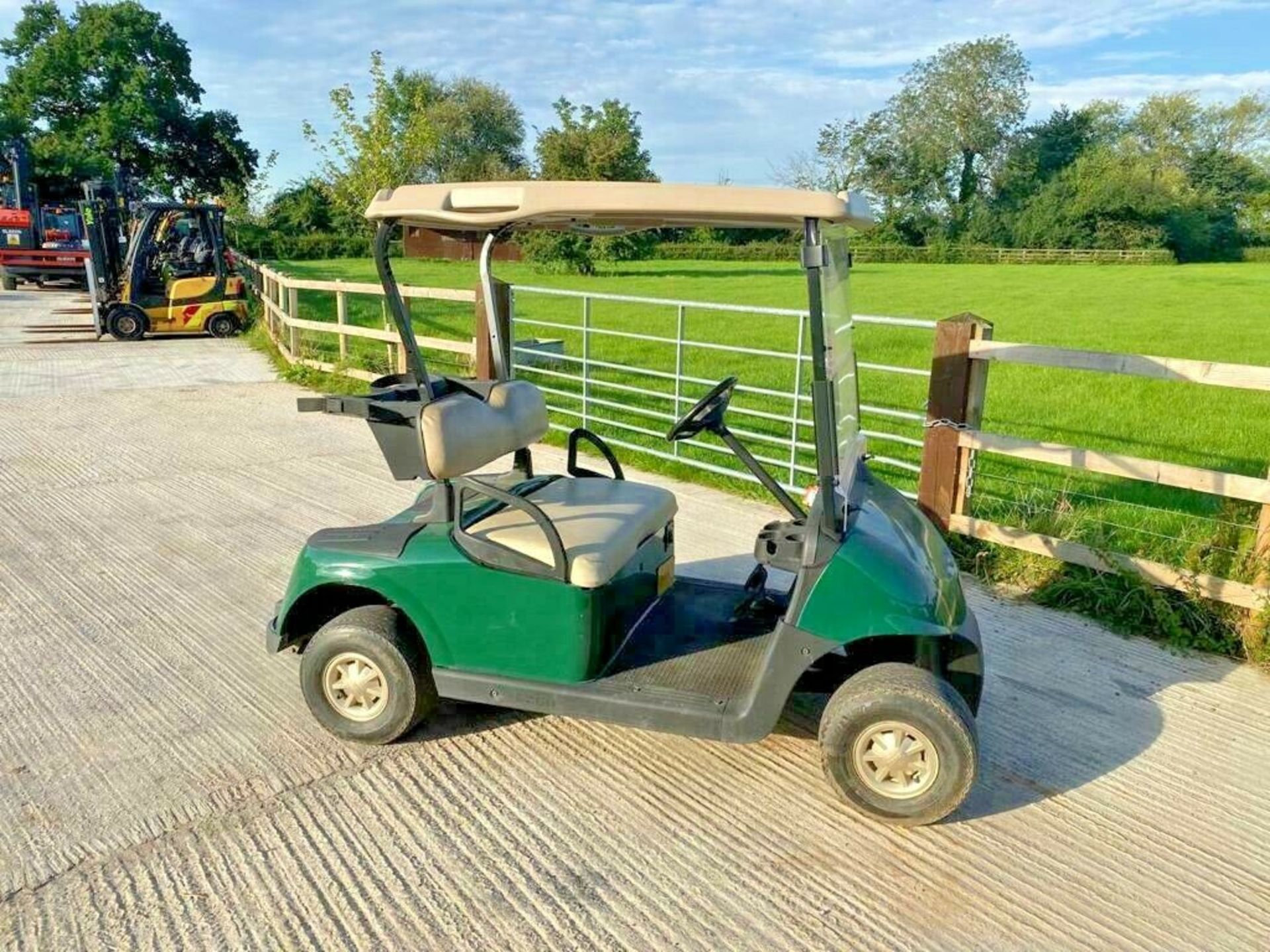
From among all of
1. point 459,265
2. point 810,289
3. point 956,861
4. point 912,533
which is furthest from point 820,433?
point 459,265

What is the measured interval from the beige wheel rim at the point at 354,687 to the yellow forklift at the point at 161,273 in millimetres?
12608

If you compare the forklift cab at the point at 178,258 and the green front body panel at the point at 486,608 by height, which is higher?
the forklift cab at the point at 178,258

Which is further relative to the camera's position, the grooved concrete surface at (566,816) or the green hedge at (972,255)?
the green hedge at (972,255)

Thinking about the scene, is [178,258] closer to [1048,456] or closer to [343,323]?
[343,323]

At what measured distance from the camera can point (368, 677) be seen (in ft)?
10.1

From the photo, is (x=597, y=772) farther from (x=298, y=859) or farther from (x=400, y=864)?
(x=298, y=859)

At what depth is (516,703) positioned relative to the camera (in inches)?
115

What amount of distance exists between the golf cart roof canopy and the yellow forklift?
12.6 metres

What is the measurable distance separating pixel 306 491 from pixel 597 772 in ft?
12.4

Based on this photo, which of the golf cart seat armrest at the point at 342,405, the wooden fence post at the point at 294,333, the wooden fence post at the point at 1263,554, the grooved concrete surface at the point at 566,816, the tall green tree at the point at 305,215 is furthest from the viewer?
the tall green tree at the point at 305,215

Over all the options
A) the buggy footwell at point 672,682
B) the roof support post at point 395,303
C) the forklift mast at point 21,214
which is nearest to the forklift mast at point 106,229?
the forklift mast at point 21,214

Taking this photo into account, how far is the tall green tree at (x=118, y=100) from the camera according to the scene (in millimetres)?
41812

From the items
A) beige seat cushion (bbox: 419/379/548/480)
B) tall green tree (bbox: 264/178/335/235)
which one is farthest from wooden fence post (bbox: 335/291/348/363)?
tall green tree (bbox: 264/178/335/235)

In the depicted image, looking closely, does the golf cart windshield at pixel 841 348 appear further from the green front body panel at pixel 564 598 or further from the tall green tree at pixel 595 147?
the tall green tree at pixel 595 147
